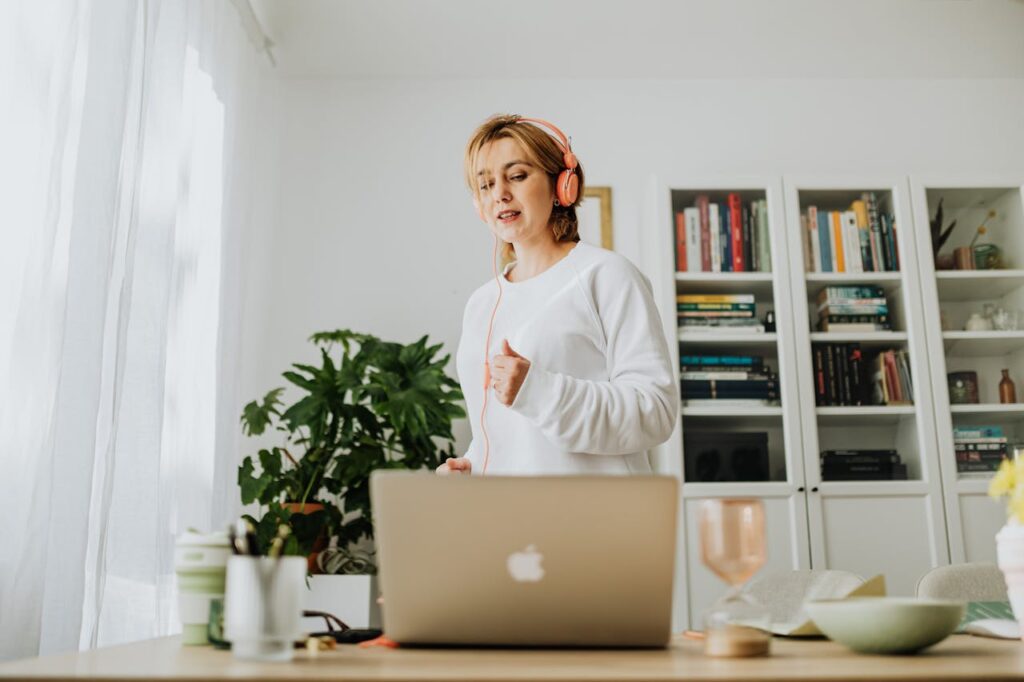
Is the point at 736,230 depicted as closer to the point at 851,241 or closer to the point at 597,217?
the point at 851,241

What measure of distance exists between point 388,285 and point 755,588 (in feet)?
6.76

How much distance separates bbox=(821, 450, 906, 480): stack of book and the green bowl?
2.42 meters

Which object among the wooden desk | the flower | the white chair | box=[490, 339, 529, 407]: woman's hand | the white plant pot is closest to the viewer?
the wooden desk

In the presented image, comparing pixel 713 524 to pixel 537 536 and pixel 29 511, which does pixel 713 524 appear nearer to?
pixel 537 536

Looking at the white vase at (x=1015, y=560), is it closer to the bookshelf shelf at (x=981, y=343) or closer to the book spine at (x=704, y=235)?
the book spine at (x=704, y=235)

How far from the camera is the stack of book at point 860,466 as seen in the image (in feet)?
10.5

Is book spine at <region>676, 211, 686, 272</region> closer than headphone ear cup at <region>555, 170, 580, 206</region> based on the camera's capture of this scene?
No

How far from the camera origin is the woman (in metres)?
1.37

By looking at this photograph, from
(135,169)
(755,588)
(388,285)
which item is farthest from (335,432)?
(755,588)

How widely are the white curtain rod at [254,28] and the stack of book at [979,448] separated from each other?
2979 millimetres

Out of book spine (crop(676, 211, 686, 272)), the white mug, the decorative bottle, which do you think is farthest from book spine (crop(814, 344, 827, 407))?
the white mug

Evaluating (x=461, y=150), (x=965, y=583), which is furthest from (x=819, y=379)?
(x=461, y=150)

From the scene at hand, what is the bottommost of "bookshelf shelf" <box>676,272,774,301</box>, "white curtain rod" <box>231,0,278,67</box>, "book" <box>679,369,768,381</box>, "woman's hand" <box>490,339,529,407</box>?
"woman's hand" <box>490,339,529,407</box>

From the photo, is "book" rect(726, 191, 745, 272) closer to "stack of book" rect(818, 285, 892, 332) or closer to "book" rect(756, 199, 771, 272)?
"book" rect(756, 199, 771, 272)
